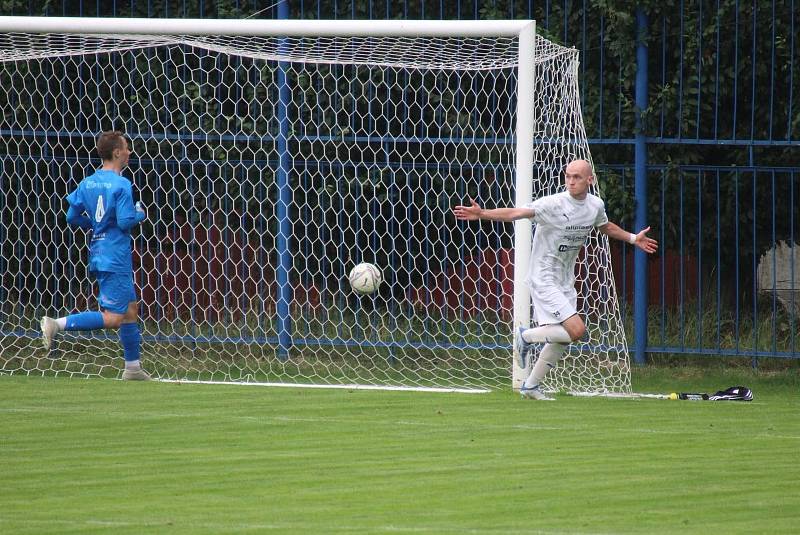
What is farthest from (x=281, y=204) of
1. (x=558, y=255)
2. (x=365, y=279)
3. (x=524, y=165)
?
(x=558, y=255)

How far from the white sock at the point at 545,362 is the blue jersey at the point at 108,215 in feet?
9.84

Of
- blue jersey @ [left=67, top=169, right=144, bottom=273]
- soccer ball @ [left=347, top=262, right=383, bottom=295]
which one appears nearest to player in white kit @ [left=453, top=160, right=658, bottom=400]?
soccer ball @ [left=347, top=262, right=383, bottom=295]

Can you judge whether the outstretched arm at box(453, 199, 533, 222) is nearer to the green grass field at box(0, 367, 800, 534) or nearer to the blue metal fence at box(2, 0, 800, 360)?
the green grass field at box(0, 367, 800, 534)

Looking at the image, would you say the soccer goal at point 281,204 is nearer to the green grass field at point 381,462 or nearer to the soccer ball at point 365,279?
the soccer ball at point 365,279

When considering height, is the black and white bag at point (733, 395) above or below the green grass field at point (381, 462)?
below

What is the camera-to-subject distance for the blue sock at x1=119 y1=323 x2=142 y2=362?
9734 mm

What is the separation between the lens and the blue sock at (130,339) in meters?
9.73

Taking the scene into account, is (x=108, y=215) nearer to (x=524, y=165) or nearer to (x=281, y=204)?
(x=281, y=204)

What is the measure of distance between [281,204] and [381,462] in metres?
5.11

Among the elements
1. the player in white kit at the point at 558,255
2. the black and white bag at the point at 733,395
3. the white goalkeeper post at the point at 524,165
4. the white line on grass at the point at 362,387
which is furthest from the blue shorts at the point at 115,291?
the black and white bag at the point at 733,395

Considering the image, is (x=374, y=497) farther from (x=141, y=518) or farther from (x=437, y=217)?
(x=437, y=217)

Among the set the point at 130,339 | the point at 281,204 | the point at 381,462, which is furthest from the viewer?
the point at 281,204

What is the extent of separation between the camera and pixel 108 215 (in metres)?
9.54

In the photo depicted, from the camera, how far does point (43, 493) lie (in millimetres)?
5980
